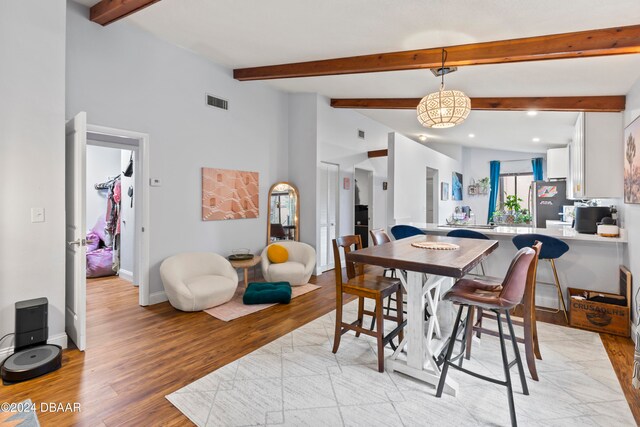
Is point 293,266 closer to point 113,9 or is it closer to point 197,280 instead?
point 197,280

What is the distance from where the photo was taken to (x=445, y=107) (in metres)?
2.97

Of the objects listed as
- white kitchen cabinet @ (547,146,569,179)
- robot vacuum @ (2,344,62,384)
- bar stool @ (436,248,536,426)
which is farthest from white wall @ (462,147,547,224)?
robot vacuum @ (2,344,62,384)

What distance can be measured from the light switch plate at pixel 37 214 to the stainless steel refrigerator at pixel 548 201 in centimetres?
757

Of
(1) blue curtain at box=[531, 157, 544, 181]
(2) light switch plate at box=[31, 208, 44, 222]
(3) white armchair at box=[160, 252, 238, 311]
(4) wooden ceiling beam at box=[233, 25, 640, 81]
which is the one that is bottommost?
(3) white armchair at box=[160, 252, 238, 311]

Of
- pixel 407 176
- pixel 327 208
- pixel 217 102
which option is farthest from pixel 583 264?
pixel 217 102

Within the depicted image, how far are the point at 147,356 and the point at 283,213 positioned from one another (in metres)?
3.16

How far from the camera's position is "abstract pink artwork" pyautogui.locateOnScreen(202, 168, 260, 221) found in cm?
432

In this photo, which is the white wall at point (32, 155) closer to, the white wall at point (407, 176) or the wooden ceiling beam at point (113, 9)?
the wooden ceiling beam at point (113, 9)

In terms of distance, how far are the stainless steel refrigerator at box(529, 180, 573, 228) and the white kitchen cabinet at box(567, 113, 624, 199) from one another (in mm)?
2781

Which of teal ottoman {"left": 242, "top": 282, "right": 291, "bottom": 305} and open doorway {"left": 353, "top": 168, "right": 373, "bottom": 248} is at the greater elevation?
open doorway {"left": 353, "top": 168, "right": 373, "bottom": 248}

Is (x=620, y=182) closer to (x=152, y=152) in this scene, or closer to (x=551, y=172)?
(x=551, y=172)

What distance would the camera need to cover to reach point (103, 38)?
3295 millimetres

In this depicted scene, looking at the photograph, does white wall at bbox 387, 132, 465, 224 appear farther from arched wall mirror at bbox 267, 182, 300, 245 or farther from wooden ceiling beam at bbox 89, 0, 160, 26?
wooden ceiling beam at bbox 89, 0, 160, 26

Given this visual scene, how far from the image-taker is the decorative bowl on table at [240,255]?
439cm
